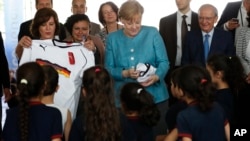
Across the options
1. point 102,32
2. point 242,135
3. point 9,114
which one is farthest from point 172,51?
point 9,114

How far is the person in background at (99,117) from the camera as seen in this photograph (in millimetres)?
2443

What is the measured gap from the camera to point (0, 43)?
11.7 feet

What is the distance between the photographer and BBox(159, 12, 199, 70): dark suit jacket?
4.20 metres

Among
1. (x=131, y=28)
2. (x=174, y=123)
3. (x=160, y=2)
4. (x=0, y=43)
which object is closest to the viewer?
(x=174, y=123)

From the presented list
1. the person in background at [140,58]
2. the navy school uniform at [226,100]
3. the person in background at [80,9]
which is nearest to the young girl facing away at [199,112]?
the navy school uniform at [226,100]

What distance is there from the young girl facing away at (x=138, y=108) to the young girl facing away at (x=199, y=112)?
0.20 m

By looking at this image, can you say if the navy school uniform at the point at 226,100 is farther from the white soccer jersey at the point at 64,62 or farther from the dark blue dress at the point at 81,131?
the white soccer jersey at the point at 64,62

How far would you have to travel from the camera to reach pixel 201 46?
3943 millimetres

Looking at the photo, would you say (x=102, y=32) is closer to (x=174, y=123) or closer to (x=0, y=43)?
(x=0, y=43)

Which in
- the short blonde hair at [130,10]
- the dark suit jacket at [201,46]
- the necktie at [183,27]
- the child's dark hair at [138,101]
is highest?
the short blonde hair at [130,10]

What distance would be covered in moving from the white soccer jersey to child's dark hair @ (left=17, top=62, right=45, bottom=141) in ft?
2.03

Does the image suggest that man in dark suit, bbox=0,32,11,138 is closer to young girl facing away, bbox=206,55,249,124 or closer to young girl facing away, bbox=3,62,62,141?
young girl facing away, bbox=3,62,62,141

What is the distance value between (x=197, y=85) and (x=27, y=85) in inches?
35.1

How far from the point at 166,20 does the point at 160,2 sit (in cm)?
160
